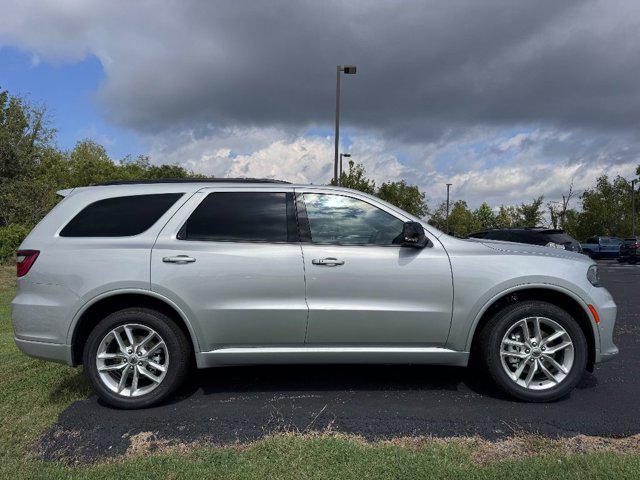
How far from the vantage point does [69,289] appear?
373 centimetres

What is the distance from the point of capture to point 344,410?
3.69 meters

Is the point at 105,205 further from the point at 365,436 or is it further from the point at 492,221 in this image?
the point at 492,221

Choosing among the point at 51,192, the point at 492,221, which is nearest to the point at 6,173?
the point at 51,192

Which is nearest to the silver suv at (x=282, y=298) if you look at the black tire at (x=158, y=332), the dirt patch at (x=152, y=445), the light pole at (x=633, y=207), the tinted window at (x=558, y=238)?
the black tire at (x=158, y=332)

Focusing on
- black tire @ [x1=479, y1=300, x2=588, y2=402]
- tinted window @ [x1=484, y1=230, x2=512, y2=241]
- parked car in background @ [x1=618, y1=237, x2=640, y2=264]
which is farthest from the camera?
parked car in background @ [x1=618, y1=237, x2=640, y2=264]

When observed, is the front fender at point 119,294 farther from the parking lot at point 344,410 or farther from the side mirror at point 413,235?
the side mirror at point 413,235

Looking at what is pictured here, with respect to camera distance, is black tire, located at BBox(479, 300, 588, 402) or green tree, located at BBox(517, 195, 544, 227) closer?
black tire, located at BBox(479, 300, 588, 402)

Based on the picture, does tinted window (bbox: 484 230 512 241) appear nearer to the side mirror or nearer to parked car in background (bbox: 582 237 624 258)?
the side mirror

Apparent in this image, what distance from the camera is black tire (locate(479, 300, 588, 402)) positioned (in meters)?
3.84

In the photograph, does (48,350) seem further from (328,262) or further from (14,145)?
(14,145)

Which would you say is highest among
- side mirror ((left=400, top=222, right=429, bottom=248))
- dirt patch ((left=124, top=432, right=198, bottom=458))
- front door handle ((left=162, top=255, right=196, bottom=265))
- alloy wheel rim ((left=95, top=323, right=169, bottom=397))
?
side mirror ((left=400, top=222, right=429, bottom=248))

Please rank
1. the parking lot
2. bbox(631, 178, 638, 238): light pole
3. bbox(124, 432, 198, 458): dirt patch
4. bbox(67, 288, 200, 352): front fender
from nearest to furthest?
bbox(124, 432, 198, 458): dirt patch, the parking lot, bbox(67, 288, 200, 352): front fender, bbox(631, 178, 638, 238): light pole

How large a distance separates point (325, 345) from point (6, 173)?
22.7 m

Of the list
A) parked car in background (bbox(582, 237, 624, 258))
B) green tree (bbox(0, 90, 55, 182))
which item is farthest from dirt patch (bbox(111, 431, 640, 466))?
parked car in background (bbox(582, 237, 624, 258))
